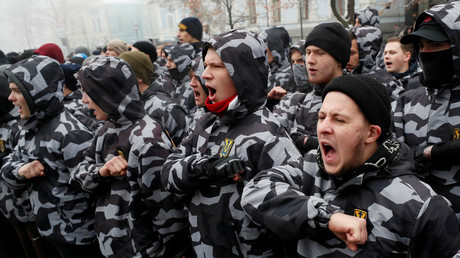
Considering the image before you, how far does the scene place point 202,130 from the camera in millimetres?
2727

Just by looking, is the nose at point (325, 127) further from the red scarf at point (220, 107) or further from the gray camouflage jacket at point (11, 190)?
the gray camouflage jacket at point (11, 190)

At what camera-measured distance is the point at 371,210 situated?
170 centimetres

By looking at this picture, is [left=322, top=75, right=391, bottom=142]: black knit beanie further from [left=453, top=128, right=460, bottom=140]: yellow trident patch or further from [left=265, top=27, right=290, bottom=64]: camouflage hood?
[left=265, top=27, right=290, bottom=64]: camouflage hood

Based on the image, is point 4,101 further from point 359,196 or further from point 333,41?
point 359,196

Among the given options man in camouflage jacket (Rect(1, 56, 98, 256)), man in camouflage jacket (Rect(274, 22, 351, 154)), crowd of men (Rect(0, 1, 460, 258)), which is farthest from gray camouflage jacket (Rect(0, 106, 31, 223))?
man in camouflage jacket (Rect(274, 22, 351, 154))

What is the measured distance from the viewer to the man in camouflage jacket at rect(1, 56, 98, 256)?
3625 mm

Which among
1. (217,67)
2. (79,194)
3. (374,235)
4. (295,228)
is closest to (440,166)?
(374,235)

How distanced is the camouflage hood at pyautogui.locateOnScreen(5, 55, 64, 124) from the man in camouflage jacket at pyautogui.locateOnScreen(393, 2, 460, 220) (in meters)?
3.37

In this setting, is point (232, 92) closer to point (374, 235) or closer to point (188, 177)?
point (188, 177)

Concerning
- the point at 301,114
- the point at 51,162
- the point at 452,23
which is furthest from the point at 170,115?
the point at 452,23

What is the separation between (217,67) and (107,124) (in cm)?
134

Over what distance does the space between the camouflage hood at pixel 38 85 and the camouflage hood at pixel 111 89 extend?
34.9 inches

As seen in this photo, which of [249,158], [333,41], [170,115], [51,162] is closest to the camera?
[249,158]

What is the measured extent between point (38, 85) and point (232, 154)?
2.52m
